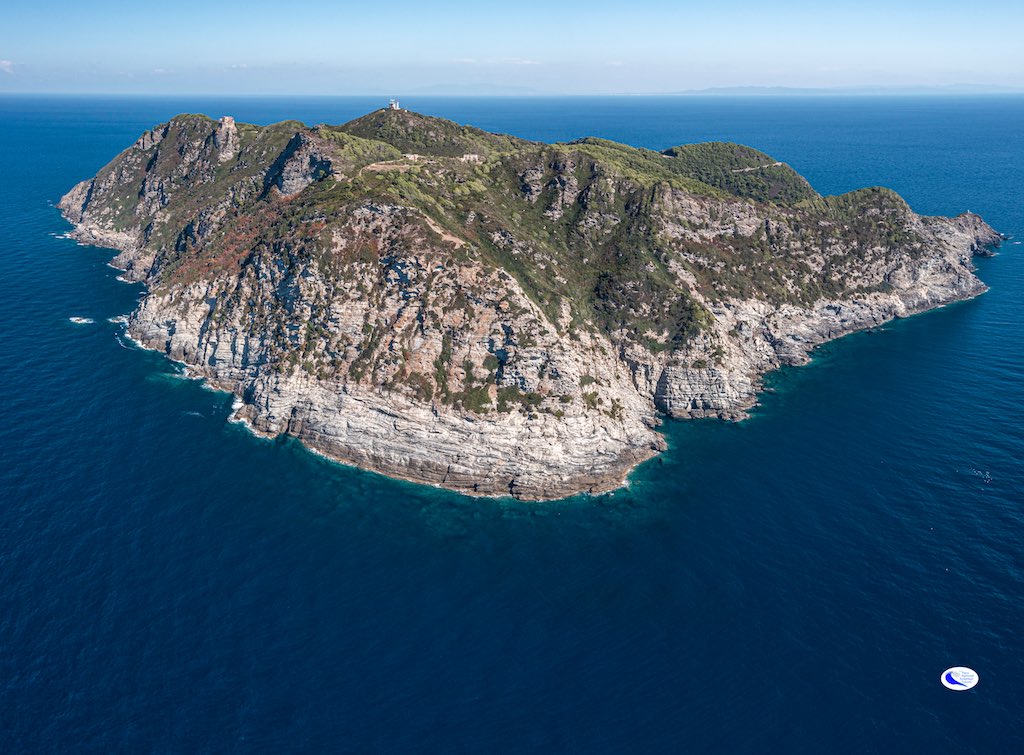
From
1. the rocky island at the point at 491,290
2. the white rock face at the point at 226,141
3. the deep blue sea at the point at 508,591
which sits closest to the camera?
the deep blue sea at the point at 508,591

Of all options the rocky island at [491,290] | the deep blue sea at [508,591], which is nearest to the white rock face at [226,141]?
the rocky island at [491,290]

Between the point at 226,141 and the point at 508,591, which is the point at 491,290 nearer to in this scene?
the point at 508,591

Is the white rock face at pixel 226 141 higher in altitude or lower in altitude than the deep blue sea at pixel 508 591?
higher

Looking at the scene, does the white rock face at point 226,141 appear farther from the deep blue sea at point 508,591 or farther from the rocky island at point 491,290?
the deep blue sea at point 508,591

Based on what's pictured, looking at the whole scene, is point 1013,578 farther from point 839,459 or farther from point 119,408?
point 119,408

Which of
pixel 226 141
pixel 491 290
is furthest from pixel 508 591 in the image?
pixel 226 141

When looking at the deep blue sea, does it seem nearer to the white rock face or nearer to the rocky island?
the rocky island

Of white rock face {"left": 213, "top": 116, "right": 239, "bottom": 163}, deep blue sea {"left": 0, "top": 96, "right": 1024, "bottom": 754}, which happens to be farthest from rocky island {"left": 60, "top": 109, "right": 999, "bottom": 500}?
deep blue sea {"left": 0, "top": 96, "right": 1024, "bottom": 754}
